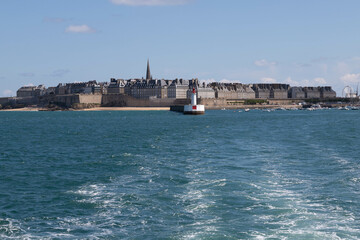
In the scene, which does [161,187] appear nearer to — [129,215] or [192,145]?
[129,215]

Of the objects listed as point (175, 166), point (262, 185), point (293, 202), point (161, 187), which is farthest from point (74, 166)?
point (293, 202)

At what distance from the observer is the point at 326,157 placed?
3147cm

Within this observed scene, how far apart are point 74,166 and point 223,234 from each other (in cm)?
1596

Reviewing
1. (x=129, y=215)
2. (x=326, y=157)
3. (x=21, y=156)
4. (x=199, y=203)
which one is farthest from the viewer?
(x=21, y=156)

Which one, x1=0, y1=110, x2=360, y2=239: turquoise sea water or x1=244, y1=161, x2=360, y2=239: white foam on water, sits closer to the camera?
x1=244, y1=161, x2=360, y2=239: white foam on water

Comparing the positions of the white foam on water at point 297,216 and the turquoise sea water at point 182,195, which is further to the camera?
the turquoise sea water at point 182,195

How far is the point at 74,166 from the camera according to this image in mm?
28859

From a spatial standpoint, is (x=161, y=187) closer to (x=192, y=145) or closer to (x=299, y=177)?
(x=299, y=177)

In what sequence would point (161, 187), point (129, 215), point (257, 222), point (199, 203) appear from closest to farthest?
point (257, 222) → point (129, 215) → point (199, 203) → point (161, 187)

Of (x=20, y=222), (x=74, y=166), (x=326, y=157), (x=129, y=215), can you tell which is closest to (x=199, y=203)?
(x=129, y=215)

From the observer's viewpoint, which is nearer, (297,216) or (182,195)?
(297,216)

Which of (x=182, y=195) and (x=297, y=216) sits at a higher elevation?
(x=182, y=195)

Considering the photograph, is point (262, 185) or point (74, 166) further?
point (74, 166)

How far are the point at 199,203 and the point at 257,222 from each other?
313 centimetres
